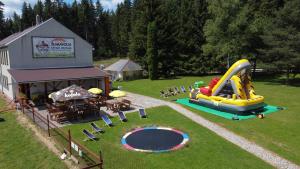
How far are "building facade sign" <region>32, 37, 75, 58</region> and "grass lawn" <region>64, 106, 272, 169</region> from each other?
43.1ft

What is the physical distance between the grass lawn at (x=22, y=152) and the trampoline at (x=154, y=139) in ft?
14.0

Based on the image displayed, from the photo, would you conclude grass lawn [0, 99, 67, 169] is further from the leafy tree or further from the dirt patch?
→ the leafy tree

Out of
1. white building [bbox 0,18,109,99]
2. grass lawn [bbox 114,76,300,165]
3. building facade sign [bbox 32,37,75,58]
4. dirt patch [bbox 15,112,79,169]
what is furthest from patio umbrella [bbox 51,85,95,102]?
building facade sign [bbox 32,37,75,58]

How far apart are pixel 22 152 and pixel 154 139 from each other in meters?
7.71

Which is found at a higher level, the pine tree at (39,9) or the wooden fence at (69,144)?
the pine tree at (39,9)

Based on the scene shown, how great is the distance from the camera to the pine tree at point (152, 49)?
4338 cm

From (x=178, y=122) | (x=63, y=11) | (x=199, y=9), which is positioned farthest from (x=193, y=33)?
(x=63, y=11)

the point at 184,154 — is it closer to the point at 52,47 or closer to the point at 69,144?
the point at 69,144

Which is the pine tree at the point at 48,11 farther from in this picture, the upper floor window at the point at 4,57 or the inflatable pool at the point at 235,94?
the inflatable pool at the point at 235,94

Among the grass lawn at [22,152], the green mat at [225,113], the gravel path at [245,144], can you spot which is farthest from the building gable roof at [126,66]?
the grass lawn at [22,152]

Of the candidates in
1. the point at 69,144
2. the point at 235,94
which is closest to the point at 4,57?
Answer: the point at 69,144

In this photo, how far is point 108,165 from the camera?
12000 millimetres

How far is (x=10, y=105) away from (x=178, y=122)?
17241mm

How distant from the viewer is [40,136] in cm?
1625
